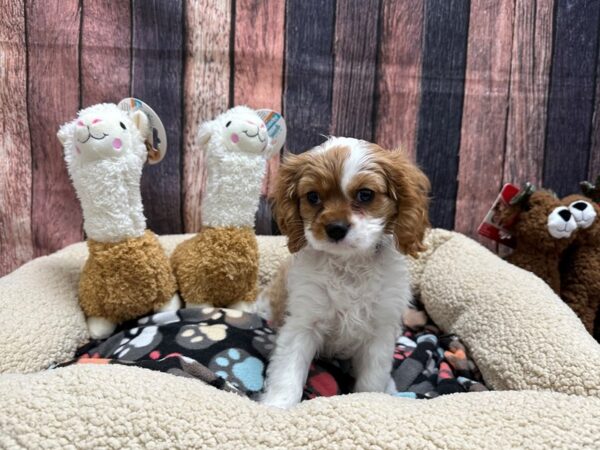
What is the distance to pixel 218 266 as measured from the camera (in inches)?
84.9

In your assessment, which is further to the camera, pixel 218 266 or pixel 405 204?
pixel 218 266

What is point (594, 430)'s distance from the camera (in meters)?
1.26

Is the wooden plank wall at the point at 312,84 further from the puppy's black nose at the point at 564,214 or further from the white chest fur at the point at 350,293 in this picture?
the white chest fur at the point at 350,293


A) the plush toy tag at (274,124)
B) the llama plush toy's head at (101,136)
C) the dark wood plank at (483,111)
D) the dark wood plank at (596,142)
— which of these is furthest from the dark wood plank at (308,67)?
the dark wood plank at (596,142)

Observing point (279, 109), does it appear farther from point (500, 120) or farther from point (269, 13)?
point (500, 120)

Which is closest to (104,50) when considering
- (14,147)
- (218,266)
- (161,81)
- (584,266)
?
(161,81)

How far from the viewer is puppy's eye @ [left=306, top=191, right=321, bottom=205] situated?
167cm

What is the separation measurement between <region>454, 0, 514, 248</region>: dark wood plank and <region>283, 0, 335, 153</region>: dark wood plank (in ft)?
2.37

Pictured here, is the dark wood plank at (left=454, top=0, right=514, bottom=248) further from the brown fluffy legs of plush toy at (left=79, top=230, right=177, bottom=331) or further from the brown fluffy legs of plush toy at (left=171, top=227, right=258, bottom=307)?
the brown fluffy legs of plush toy at (left=79, top=230, right=177, bottom=331)

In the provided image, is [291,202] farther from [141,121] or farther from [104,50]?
[104,50]

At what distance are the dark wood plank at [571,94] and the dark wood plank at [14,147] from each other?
2.62 meters

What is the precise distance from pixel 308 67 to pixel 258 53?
26 centimetres

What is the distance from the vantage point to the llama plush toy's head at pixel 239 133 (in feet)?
6.66

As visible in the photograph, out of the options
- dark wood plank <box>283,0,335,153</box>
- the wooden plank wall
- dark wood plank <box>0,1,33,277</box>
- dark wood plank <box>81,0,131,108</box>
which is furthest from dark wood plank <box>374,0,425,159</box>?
dark wood plank <box>0,1,33,277</box>
